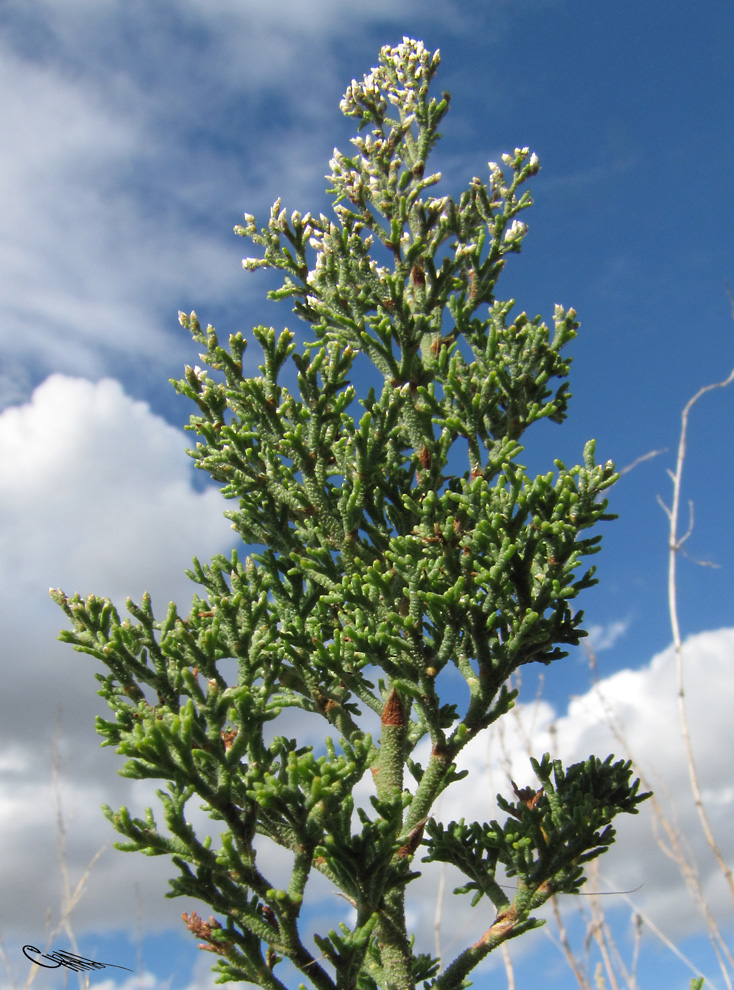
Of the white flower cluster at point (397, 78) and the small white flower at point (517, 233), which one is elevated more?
the white flower cluster at point (397, 78)

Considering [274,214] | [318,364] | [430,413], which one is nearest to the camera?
[318,364]

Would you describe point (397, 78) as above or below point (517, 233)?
above

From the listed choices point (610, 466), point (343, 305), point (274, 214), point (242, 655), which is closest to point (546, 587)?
point (610, 466)

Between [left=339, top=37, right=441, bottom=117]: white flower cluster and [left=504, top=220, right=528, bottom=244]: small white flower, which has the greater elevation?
[left=339, top=37, right=441, bottom=117]: white flower cluster

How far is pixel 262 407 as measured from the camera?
5613 mm

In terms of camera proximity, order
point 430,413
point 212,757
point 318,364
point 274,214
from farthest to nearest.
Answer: point 274,214 < point 430,413 < point 318,364 < point 212,757

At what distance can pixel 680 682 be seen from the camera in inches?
244

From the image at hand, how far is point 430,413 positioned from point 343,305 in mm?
1261

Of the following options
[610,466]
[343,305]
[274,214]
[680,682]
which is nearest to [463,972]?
[680,682]

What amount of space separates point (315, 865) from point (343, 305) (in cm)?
439

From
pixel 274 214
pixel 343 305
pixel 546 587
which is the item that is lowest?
pixel 546 587

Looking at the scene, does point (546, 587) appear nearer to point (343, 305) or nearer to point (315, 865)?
point (315, 865)

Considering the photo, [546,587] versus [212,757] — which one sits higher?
[546,587]

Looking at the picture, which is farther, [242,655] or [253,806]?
[242,655]
